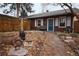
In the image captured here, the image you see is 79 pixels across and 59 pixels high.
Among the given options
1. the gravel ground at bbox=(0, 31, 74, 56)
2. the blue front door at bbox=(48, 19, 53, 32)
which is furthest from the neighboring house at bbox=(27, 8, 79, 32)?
the gravel ground at bbox=(0, 31, 74, 56)

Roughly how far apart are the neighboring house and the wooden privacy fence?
10 centimetres

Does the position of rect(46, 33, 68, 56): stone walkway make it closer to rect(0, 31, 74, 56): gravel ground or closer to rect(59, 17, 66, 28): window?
rect(0, 31, 74, 56): gravel ground

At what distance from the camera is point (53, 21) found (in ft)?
12.3

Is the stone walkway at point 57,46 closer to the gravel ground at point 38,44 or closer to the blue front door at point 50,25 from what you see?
the gravel ground at point 38,44

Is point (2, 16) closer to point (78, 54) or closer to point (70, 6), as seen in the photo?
point (70, 6)

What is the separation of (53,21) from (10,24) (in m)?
0.68

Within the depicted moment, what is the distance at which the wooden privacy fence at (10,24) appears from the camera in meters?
3.66

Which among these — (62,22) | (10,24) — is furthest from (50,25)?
(10,24)

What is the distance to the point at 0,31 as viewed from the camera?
12.0 ft

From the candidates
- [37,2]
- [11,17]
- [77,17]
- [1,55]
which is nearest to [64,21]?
[77,17]

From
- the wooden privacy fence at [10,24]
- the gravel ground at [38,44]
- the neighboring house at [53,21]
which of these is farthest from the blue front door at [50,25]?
the wooden privacy fence at [10,24]

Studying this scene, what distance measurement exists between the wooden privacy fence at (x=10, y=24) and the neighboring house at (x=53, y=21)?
0.31 feet

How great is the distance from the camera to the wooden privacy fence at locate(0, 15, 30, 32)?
12.0 ft

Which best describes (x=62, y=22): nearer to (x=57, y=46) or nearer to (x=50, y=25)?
(x=50, y=25)
